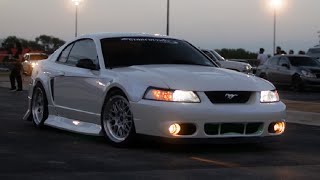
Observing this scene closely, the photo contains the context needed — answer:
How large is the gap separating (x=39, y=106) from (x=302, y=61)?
17.0m

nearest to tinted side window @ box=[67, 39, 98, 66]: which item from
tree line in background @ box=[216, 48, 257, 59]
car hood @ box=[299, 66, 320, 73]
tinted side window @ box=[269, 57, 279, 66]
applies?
car hood @ box=[299, 66, 320, 73]

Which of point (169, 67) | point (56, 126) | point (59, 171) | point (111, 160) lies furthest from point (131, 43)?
point (59, 171)

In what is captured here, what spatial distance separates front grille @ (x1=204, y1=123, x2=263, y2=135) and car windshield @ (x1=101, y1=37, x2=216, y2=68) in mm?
1468

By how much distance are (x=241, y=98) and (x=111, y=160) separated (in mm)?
1706

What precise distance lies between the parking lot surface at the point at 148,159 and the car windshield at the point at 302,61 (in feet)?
52.7

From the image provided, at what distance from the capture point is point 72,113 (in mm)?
8742

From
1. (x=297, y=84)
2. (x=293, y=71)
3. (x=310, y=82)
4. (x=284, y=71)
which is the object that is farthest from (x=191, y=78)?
(x=284, y=71)

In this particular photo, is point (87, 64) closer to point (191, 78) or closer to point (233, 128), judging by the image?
point (191, 78)

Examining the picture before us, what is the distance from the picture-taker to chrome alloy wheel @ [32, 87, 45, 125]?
9.69 m

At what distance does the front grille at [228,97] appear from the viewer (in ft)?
23.8

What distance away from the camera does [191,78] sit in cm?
741

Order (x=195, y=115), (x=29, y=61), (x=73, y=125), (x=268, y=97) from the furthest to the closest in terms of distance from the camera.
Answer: (x=29, y=61) → (x=73, y=125) → (x=268, y=97) → (x=195, y=115)

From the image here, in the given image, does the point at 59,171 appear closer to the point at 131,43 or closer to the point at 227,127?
the point at 227,127

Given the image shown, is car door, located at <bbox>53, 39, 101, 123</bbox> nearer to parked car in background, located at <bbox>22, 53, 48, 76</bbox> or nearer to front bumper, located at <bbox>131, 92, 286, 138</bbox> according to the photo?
front bumper, located at <bbox>131, 92, 286, 138</bbox>
